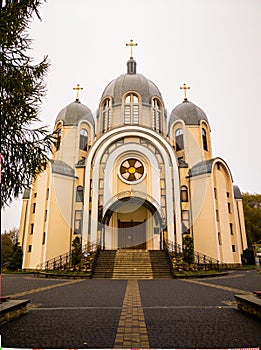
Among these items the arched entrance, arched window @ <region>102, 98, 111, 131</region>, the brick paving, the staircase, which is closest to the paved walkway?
the brick paving

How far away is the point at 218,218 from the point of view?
24.3 m

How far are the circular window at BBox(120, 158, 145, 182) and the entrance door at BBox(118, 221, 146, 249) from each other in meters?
3.98

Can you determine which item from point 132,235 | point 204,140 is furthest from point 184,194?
point 204,140

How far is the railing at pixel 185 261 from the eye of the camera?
1877cm

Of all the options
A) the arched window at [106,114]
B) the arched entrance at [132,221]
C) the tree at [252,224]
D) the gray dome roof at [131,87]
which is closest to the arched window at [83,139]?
the arched window at [106,114]

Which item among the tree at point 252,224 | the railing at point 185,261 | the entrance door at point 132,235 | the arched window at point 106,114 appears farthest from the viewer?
the tree at point 252,224

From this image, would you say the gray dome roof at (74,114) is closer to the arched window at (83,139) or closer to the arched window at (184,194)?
Result: the arched window at (83,139)

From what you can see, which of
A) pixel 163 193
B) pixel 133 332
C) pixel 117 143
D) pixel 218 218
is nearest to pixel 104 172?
pixel 117 143

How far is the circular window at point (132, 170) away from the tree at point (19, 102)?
17.4 metres

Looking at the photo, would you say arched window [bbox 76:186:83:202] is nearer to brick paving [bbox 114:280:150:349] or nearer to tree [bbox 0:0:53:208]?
tree [bbox 0:0:53:208]

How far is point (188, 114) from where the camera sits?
3133cm

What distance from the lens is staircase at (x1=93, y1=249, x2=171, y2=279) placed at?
57.8 feet

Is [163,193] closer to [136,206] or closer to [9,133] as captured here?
[136,206]

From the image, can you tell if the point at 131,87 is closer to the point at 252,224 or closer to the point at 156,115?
the point at 156,115
